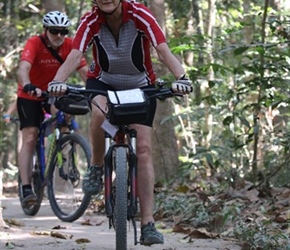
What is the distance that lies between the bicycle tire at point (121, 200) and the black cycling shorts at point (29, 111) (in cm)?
350

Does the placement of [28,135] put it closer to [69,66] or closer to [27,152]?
[27,152]

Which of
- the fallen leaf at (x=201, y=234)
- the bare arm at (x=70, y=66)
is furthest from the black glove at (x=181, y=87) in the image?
the fallen leaf at (x=201, y=234)

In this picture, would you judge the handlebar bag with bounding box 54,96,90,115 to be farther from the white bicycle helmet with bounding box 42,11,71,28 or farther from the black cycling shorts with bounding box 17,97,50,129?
the white bicycle helmet with bounding box 42,11,71,28

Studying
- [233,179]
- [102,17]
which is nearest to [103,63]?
[102,17]

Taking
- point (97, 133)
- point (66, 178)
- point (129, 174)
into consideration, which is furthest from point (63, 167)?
point (129, 174)

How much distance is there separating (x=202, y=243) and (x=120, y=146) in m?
1.35

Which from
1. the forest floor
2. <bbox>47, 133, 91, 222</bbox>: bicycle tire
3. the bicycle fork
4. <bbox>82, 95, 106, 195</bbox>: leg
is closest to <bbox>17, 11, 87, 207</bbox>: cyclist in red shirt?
Answer: <bbox>47, 133, 91, 222</bbox>: bicycle tire

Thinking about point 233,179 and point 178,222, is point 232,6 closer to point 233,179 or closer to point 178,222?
point 233,179

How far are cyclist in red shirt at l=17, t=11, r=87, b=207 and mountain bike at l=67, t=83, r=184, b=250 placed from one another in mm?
2870

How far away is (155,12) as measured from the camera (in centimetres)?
1023

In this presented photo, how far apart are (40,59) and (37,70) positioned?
149mm

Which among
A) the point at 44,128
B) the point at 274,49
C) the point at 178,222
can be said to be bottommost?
the point at 178,222

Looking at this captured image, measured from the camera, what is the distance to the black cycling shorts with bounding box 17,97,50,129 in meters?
8.21

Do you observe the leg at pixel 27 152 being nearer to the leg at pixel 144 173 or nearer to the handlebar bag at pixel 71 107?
the handlebar bag at pixel 71 107
